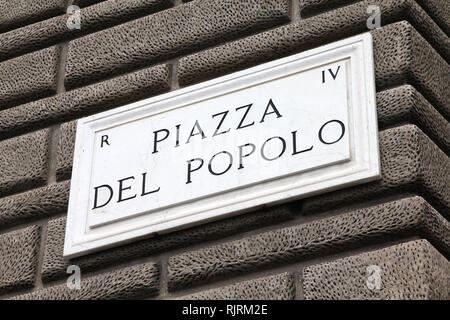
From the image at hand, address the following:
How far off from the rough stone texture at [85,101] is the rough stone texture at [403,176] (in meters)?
0.92

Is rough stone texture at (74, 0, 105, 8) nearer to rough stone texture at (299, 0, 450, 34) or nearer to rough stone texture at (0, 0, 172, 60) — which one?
rough stone texture at (0, 0, 172, 60)

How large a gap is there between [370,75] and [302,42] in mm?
355

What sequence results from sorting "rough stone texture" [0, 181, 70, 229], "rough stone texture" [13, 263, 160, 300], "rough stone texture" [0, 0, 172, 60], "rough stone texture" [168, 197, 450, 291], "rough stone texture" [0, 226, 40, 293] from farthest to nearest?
"rough stone texture" [0, 0, 172, 60]
"rough stone texture" [0, 181, 70, 229]
"rough stone texture" [0, 226, 40, 293]
"rough stone texture" [13, 263, 160, 300]
"rough stone texture" [168, 197, 450, 291]

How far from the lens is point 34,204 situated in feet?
17.7

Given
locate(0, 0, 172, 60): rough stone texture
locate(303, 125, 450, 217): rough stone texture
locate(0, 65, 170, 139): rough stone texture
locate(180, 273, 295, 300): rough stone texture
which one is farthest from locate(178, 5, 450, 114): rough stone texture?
locate(180, 273, 295, 300): rough stone texture

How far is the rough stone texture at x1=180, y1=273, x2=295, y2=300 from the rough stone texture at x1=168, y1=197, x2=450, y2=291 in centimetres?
6

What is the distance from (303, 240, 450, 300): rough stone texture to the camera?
4465 millimetres

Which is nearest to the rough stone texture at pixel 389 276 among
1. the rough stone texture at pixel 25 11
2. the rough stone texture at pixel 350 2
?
the rough stone texture at pixel 350 2

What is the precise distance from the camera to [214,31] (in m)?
5.45

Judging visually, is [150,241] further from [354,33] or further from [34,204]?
[354,33]

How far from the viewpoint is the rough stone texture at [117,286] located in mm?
4949

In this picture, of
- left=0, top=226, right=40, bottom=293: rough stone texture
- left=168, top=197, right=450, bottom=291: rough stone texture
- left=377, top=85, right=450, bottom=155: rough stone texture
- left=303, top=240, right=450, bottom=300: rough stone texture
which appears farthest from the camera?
left=0, top=226, right=40, bottom=293: rough stone texture

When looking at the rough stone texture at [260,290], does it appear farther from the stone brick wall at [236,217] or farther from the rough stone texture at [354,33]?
the rough stone texture at [354,33]
